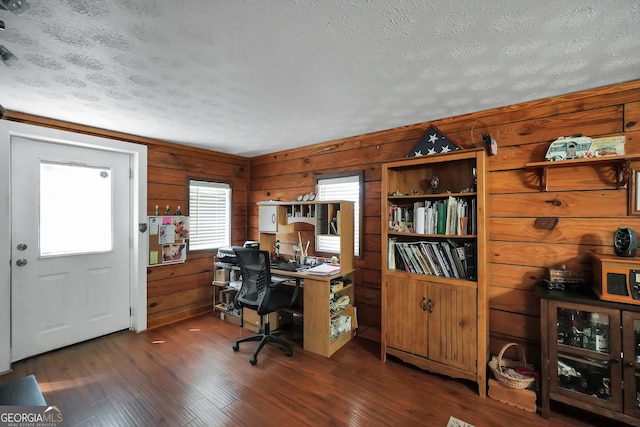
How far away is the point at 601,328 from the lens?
1805 millimetres

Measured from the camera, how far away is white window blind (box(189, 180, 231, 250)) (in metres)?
3.80

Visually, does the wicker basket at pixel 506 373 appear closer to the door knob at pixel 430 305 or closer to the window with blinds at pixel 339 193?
the door knob at pixel 430 305

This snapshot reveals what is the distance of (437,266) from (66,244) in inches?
146

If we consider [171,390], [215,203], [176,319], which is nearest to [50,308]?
[176,319]

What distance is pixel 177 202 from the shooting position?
361 centimetres

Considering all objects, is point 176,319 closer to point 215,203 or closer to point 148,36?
point 215,203

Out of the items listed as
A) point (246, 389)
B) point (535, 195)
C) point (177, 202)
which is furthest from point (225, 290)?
point (535, 195)

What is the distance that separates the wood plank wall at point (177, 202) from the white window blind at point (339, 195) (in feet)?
5.02

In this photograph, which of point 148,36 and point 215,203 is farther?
point 215,203

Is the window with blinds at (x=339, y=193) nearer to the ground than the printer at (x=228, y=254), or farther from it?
farther from it

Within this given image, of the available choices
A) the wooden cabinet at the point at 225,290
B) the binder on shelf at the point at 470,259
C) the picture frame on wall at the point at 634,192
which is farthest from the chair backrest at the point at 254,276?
the picture frame on wall at the point at 634,192

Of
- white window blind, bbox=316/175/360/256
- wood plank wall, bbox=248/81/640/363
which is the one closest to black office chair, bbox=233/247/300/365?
white window blind, bbox=316/175/360/256

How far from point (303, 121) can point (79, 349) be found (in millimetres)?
3277

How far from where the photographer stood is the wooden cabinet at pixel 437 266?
85.6 inches
